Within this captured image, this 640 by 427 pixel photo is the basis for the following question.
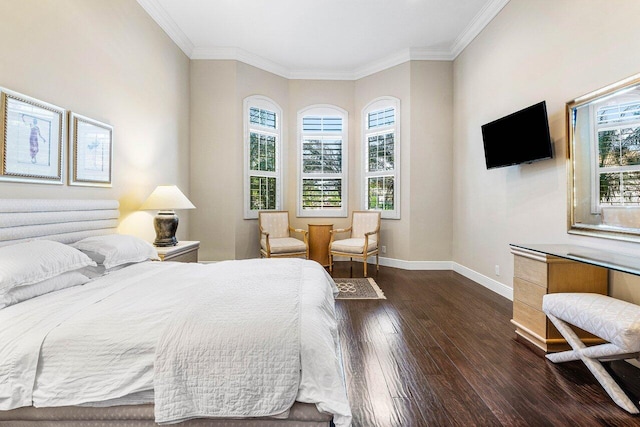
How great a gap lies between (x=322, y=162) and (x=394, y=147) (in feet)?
4.41

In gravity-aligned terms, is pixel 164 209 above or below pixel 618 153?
below

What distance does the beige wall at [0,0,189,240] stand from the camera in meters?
2.23

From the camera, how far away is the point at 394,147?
5.41 metres

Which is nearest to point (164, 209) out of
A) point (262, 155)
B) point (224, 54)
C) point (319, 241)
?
point (262, 155)

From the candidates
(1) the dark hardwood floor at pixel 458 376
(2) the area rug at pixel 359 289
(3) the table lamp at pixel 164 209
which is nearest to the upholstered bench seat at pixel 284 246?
(2) the area rug at pixel 359 289

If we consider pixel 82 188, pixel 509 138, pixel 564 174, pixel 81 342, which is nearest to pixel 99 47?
pixel 82 188

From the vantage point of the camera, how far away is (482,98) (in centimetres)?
419

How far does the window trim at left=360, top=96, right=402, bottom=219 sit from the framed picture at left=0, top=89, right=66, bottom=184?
4346 mm

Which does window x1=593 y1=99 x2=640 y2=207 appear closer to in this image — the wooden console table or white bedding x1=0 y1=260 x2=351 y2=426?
the wooden console table

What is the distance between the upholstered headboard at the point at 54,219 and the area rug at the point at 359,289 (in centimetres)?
255

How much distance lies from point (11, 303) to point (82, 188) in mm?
1445

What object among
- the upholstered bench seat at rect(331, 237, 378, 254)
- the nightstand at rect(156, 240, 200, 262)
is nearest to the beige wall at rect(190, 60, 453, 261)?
the upholstered bench seat at rect(331, 237, 378, 254)

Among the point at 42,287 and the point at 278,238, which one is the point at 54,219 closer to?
the point at 42,287

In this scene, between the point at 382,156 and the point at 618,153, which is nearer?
the point at 618,153
